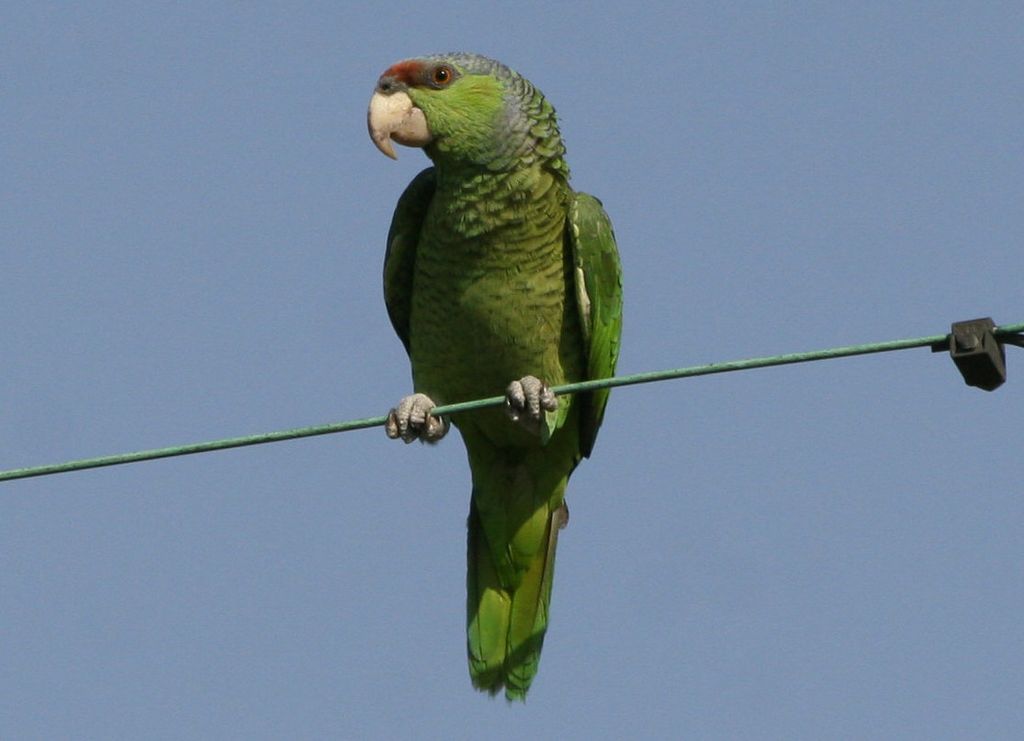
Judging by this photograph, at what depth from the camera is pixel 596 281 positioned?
7.73 metres

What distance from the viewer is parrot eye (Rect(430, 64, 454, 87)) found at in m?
7.63

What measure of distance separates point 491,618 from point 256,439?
3009mm

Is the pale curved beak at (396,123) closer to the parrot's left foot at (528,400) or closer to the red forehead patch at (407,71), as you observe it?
the red forehead patch at (407,71)

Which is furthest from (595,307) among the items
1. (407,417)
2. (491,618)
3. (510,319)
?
(491,618)

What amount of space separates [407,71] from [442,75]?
166 mm

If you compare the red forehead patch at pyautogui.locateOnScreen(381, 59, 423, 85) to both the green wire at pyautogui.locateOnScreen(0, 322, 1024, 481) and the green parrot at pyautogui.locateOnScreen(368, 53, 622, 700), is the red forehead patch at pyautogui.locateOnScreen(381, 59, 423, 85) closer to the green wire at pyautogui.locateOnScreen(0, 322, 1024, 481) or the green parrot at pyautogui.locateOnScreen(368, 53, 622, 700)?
the green parrot at pyautogui.locateOnScreen(368, 53, 622, 700)

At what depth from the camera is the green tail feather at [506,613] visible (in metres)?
8.20

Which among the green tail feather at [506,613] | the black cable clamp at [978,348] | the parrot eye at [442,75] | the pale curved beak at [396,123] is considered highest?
the parrot eye at [442,75]

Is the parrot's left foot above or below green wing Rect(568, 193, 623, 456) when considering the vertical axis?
below

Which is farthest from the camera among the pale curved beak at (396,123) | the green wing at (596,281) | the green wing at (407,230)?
the green wing at (407,230)

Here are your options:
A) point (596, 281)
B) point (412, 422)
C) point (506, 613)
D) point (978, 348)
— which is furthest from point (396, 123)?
point (978, 348)

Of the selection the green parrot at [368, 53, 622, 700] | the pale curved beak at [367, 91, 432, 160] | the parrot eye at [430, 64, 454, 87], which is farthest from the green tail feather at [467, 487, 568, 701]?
the parrot eye at [430, 64, 454, 87]

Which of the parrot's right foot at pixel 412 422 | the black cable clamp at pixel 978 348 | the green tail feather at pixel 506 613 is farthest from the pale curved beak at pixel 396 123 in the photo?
the black cable clamp at pixel 978 348

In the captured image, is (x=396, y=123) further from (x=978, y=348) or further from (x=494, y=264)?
(x=978, y=348)
